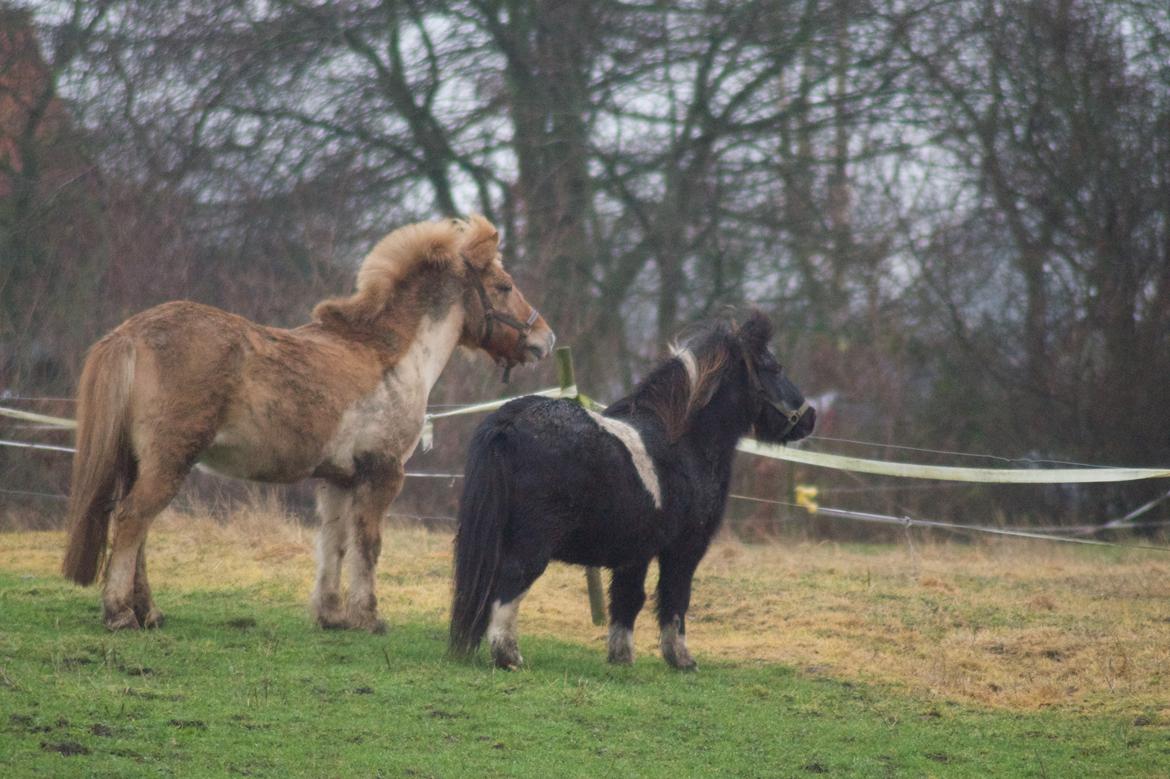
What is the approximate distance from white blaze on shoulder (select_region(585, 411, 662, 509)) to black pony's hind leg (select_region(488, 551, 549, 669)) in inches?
30.0

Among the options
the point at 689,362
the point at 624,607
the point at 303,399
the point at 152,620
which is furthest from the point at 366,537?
the point at 689,362

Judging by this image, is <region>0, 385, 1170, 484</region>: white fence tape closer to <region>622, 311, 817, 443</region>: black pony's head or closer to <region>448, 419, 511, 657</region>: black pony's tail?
<region>622, 311, 817, 443</region>: black pony's head

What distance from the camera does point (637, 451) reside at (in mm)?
7543

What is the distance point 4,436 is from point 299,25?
319 inches

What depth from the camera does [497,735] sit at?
5.68 meters

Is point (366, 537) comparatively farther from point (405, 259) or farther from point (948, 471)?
point (948, 471)

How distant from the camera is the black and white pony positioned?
708 centimetres

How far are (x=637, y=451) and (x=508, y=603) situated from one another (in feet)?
3.73

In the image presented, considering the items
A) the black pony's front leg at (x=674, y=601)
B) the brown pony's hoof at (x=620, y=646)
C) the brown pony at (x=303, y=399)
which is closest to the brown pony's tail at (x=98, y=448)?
the brown pony at (x=303, y=399)

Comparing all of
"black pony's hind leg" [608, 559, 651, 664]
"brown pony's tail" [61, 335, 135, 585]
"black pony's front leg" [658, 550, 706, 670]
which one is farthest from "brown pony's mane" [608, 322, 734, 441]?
"brown pony's tail" [61, 335, 135, 585]

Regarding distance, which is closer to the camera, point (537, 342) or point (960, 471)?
point (537, 342)

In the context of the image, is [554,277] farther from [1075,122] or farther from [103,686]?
[103,686]

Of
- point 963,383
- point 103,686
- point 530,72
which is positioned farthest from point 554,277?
point 103,686

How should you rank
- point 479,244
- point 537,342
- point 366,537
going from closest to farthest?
point 366,537 < point 479,244 < point 537,342
